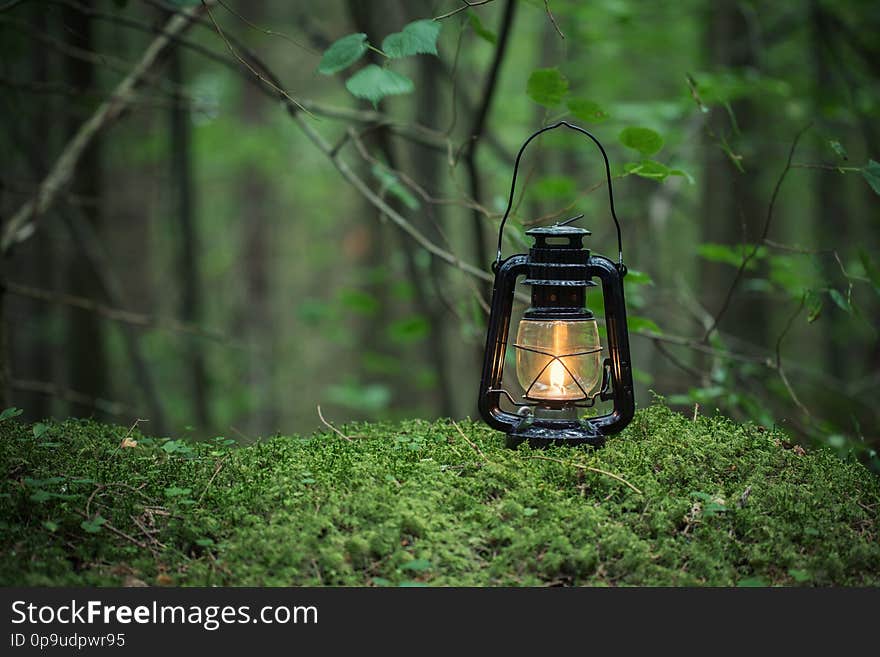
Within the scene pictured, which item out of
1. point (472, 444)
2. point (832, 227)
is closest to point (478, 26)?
point (472, 444)

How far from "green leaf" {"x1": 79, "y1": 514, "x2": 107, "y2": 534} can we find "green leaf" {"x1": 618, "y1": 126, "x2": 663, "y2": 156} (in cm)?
210

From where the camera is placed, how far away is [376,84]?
2.30m

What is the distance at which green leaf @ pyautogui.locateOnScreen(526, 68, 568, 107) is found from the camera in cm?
275

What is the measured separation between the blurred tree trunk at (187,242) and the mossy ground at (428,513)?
5.86m

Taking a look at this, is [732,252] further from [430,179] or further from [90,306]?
[430,179]

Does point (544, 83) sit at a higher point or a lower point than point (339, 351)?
lower

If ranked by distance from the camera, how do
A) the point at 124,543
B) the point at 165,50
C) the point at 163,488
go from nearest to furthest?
the point at 124,543, the point at 163,488, the point at 165,50

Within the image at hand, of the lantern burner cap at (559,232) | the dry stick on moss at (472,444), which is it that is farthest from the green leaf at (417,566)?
the lantern burner cap at (559,232)

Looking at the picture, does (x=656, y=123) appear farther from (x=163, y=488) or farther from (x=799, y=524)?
(x=163, y=488)

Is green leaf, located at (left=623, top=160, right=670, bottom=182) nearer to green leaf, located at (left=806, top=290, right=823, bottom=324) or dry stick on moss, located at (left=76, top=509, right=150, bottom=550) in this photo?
green leaf, located at (left=806, top=290, right=823, bottom=324)

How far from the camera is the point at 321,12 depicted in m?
10.3

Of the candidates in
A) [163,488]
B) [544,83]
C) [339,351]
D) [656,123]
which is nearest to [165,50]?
[544,83]

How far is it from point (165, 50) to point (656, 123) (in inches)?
144

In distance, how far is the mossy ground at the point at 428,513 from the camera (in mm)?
1829
